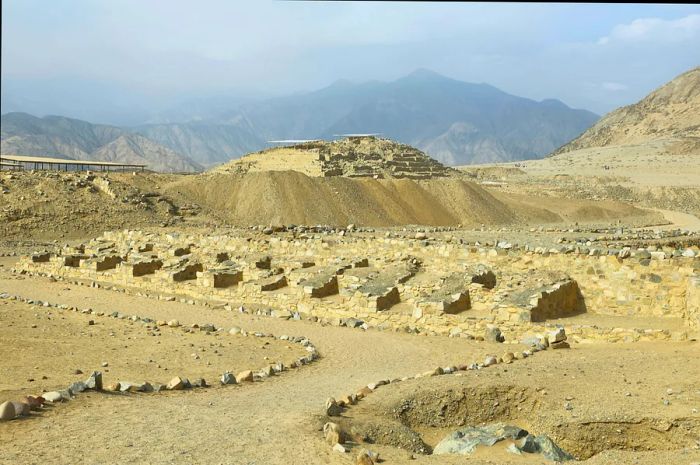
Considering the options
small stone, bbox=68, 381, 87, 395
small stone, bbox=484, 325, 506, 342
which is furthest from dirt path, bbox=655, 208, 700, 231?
small stone, bbox=68, 381, 87, 395

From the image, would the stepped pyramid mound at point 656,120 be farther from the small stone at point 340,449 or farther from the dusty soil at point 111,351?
the small stone at point 340,449

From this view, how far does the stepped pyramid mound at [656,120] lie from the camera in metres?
93.2

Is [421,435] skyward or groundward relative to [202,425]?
groundward

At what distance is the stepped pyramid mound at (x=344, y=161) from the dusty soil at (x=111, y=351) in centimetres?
2782

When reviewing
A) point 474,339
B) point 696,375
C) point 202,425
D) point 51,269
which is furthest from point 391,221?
point 202,425

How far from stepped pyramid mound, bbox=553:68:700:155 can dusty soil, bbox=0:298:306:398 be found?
84.5 m

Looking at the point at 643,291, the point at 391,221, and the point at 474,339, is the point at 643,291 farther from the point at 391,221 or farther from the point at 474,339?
the point at 391,221

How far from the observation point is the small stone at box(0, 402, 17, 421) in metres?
5.96

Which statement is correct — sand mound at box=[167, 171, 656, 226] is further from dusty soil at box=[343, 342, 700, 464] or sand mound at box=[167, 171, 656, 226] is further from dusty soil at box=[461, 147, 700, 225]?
dusty soil at box=[343, 342, 700, 464]

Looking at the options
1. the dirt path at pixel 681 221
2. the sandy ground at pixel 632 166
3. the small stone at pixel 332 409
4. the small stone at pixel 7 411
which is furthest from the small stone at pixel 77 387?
the sandy ground at pixel 632 166

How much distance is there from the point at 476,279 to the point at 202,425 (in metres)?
8.89

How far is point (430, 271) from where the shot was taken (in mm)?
16312

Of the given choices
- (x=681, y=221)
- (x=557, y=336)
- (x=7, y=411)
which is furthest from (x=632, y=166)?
(x=7, y=411)

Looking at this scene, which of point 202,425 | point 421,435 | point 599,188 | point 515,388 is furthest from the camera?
point 599,188
